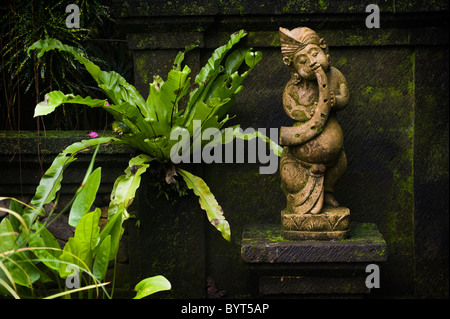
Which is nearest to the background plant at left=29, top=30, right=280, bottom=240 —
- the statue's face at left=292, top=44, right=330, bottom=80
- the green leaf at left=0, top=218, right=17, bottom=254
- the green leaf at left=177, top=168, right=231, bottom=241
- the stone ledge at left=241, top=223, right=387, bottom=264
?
the green leaf at left=177, top=168, right=231, bottom=241

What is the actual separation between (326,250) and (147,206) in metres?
1.26

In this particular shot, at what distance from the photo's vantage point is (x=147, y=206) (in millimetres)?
3980

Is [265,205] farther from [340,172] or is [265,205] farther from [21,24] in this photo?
[21,24]

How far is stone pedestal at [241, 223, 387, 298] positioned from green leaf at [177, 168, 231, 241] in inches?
6.0

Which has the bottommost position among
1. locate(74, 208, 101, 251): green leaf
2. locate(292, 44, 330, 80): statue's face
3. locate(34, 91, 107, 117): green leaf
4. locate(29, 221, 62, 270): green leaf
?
locate(29, 221, 62, 270): green leaf

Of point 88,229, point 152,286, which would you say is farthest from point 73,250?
point 152,286

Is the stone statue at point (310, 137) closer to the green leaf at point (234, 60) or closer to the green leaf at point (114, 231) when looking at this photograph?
the green leaf at point (234, 60)

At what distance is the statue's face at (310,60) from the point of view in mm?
3408

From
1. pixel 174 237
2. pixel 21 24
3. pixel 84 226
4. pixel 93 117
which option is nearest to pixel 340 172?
pixel 174 237

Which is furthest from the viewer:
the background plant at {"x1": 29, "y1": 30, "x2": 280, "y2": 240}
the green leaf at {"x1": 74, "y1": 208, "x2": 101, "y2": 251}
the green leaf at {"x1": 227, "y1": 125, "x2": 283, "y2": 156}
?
the green leaf at {"x1": 227, "y1": 125, "x2": 283, "y2": 156}

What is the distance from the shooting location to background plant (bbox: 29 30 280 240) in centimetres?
352

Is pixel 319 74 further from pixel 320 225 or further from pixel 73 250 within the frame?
pixel 73 250

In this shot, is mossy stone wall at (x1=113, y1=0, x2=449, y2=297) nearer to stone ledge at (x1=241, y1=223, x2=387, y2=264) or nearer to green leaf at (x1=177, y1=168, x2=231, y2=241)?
green leaf at (x1=177, y1=168, x2=231, y2=241)

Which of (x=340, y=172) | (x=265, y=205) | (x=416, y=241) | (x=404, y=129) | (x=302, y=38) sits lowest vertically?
(x=416, y=241)
